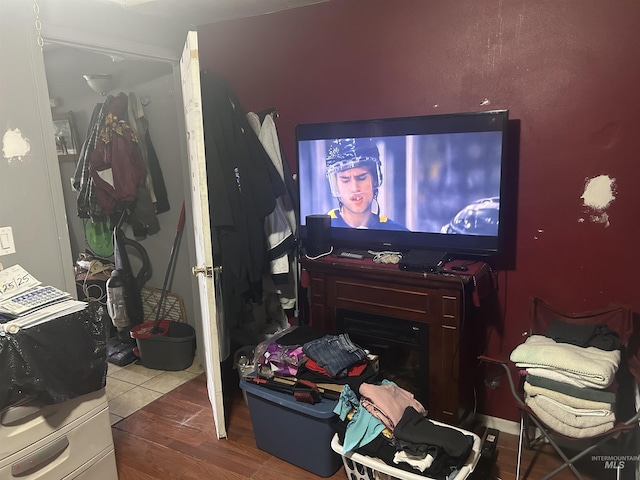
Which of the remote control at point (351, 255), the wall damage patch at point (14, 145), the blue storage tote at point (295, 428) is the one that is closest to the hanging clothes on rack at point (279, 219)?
the remote control at point (351, 255)

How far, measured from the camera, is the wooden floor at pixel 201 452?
225 cm

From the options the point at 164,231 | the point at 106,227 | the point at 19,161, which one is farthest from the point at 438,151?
the point at 106,227

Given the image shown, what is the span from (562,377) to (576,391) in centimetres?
7

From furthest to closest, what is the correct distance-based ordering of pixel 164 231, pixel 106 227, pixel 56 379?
pixel 106 227 → pixel 164 231 → pixel 56 379

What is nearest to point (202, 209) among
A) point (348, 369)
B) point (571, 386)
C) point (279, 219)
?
point (279, 219)

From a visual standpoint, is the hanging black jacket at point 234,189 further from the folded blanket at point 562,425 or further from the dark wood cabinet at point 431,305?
the folded blanket at point 562,425

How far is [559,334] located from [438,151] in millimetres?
957

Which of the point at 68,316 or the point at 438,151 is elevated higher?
the point at 438,151

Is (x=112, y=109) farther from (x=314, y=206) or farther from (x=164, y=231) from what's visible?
(x=314, y=206)

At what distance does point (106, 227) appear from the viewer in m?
3.78

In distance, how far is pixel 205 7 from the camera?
2.72 meters

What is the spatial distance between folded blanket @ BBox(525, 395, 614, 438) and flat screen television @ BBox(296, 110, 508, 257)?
2.18 feet

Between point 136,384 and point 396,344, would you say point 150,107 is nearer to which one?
point 136,384

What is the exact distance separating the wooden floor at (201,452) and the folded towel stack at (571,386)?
1.55 ft
